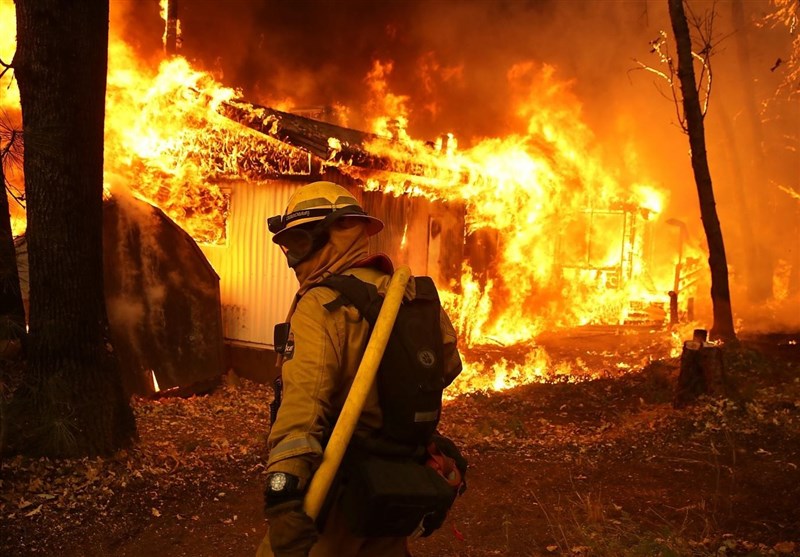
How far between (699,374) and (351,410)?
722cm

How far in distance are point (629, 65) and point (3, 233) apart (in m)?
23.6

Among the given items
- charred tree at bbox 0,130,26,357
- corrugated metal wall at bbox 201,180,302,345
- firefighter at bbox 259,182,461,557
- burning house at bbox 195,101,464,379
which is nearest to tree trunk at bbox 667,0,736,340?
burning house at bbox 195,101,464,379

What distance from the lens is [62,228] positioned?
5.50m

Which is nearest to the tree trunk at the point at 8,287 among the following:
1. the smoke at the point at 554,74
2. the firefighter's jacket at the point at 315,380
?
the firefighter's jacket at the point at 315,380

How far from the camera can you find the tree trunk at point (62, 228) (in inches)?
212

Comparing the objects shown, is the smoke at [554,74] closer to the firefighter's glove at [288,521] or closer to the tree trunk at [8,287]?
the tree trunk at [8,287]

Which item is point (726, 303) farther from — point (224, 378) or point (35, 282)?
point (35, 282)

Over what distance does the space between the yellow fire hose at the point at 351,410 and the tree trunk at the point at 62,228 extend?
3949 mm

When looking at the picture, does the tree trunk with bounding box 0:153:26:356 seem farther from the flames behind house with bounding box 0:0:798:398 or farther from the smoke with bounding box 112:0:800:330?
the smoke with bounding box 112:0:800:330

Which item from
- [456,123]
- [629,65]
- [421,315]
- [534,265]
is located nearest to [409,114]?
[456,123]

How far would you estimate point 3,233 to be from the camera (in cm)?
598

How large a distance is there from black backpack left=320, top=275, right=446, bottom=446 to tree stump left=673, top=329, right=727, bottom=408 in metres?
6.79

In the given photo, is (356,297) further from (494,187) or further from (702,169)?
(494,187)

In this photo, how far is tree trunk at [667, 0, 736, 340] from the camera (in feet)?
37.3
